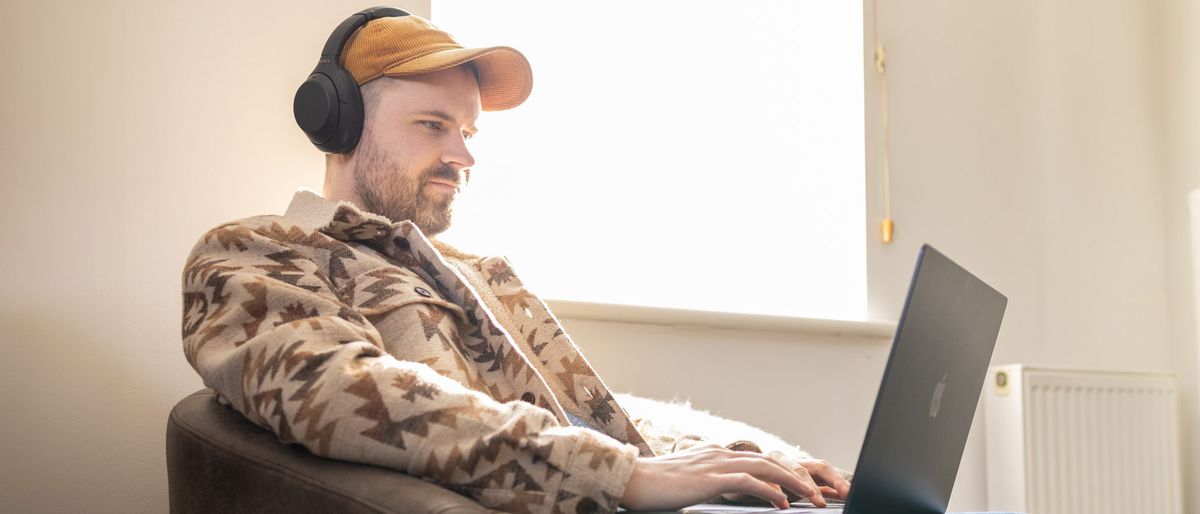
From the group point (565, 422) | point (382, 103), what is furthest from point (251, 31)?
point (565, 422)

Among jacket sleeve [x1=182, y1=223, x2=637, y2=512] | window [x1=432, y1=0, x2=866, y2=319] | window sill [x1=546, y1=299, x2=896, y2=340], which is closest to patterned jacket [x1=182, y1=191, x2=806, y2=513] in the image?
jacket sleeve [x1=182, y1=223, x2=637, y2=512]

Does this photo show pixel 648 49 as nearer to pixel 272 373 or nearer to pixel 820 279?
pixel 820 279

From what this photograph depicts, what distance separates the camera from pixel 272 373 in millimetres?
1017

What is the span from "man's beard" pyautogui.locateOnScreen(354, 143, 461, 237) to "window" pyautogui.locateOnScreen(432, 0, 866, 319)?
622mm

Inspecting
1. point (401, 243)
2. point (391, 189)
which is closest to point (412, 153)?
point (391, 189)

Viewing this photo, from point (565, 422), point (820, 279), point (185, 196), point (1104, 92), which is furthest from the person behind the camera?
point (1104, 92)

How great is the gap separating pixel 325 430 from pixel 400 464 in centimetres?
8

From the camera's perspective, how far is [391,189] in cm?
152

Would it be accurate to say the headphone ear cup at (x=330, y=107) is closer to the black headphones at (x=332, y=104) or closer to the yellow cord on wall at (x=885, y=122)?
the black headphones at (x=332, y=104)

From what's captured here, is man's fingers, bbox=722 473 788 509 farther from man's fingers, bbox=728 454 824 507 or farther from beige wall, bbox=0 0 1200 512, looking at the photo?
beige wall, bbox=0 0 1200 512

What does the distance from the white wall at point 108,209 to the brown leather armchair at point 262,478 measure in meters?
0.48

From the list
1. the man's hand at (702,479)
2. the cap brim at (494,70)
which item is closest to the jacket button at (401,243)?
the cap brim at (494,70)

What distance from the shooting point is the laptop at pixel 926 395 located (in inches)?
38.4

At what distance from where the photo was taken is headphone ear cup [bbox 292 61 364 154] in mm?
1464
